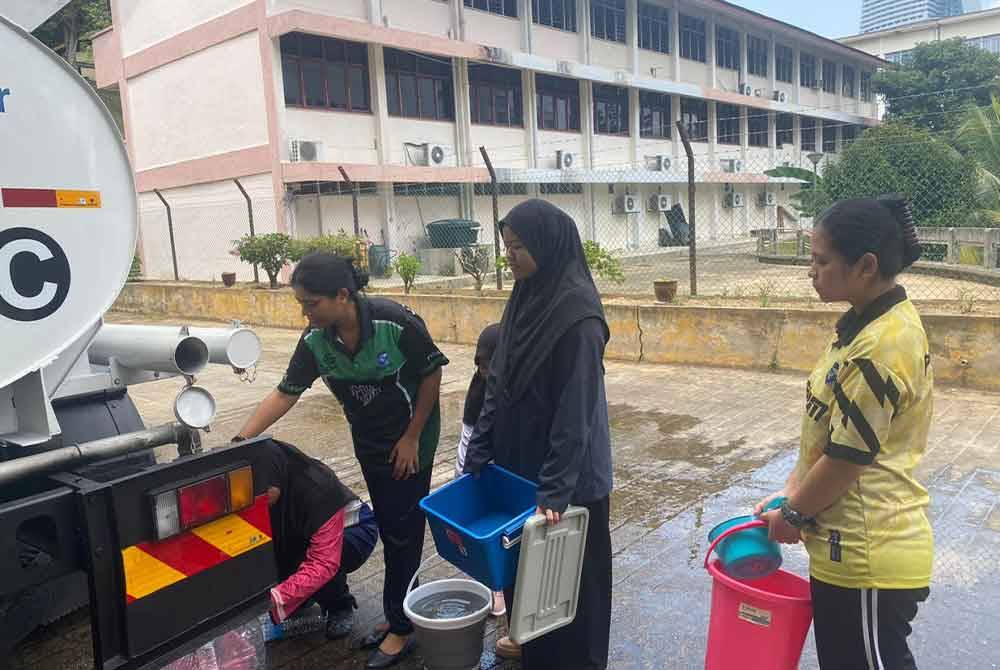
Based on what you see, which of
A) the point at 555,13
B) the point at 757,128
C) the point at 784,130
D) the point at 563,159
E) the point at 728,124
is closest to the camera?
the point at 563,159

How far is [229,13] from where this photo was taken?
57.0ft

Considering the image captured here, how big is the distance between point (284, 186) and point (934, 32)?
47.8 metres

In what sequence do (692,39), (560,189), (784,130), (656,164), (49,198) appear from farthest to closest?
(784,130) < (692,39) < (656,164) < (560,189) < (49,198)

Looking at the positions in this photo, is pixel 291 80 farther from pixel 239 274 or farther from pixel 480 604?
pixel 480 604

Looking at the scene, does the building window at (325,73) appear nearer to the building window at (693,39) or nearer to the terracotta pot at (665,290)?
the terracotta pot at (665,290)

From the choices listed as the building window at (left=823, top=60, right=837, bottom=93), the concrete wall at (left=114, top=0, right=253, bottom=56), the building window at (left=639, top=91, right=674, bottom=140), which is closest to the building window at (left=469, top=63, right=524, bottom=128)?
the building window at (left=639, top=91, right=674, bottom=140)

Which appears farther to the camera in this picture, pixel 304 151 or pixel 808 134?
pixel 808 134

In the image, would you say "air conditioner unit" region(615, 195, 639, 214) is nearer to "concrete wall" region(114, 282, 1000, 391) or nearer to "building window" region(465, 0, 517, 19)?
"building window" region(465, 0, 517, 19)

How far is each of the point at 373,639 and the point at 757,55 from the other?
112 feet

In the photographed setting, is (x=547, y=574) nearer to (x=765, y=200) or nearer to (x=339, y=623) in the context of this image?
(x=339, y=623)

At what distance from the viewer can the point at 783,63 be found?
3434 cm

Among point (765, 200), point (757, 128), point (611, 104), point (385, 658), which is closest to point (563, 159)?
point (611, 104)

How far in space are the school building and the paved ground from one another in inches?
317

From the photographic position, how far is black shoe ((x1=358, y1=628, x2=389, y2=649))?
301 cm
